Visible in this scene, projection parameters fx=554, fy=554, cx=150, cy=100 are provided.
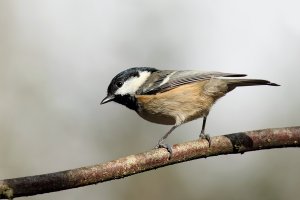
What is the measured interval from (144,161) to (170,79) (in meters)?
2.00

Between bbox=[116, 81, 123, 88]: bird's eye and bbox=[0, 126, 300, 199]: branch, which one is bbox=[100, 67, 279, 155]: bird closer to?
bbox=[116, 81, 123, 88]: bird's eye

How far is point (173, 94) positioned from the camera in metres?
4.82

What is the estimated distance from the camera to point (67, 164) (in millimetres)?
9180

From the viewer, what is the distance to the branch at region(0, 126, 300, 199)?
2.56 metres

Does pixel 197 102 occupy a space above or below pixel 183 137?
above

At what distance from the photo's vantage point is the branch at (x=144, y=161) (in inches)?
101

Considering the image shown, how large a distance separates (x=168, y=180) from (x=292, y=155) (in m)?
1.97

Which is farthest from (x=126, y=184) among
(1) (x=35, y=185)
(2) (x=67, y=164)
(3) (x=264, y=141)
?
(1) (x=35, y=185)

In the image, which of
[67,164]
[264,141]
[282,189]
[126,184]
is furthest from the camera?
[67,164]

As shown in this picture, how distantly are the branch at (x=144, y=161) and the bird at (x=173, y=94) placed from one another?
4.17ft

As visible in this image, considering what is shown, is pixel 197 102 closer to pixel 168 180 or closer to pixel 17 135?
pixel 168 180

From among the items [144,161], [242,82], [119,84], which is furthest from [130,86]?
[144,161]

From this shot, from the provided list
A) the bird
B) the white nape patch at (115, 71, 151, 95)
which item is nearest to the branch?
the bird

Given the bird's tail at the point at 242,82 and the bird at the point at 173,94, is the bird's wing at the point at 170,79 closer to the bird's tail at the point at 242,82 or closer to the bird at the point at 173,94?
the bird at the point at 173,94
